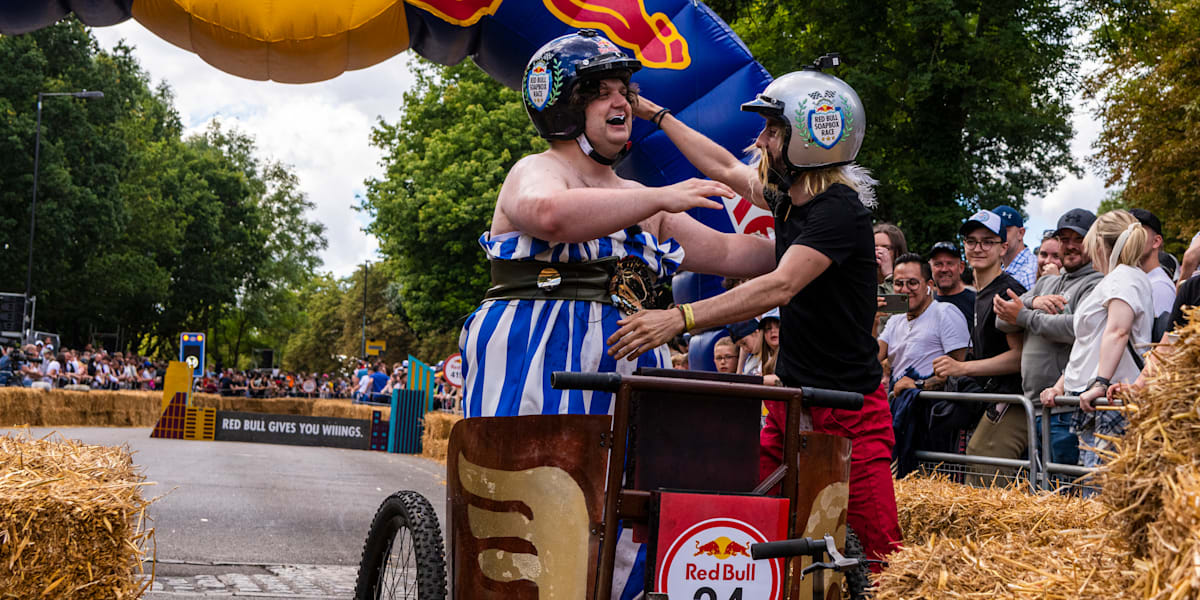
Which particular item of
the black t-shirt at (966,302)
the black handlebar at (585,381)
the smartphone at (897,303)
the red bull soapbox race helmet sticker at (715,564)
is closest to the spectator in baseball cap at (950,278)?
the black t-shirt at (966,302)

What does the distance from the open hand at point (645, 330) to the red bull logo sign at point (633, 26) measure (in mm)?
4155

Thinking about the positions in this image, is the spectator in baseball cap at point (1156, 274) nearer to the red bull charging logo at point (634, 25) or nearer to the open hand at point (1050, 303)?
the open hand at point (1050, 303)

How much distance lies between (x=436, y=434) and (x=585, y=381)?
21162mm

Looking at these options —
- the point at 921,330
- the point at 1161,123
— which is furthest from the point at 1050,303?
the point at 1161,123

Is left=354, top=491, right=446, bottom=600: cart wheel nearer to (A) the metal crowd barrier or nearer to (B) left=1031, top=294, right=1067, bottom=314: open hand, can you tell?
(A) the metal crowd barrier

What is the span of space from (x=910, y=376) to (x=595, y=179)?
4564 millimetres

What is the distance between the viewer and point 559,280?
12.1ft

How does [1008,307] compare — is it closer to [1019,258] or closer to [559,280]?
[1019,258]

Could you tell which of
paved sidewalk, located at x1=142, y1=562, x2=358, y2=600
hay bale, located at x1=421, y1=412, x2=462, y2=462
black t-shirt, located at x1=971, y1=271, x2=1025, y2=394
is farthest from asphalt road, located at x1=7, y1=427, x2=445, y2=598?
black t-shirt, located at x1=971, y1=271, x2=1025, y2=394

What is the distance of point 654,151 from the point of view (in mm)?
7137

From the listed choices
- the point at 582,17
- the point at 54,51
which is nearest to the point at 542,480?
the point at 582,17

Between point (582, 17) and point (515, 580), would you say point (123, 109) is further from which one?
point (515, 580)

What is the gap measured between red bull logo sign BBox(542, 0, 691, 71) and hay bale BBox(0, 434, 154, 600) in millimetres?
4083

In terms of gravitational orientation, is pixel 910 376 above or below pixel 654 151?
below
